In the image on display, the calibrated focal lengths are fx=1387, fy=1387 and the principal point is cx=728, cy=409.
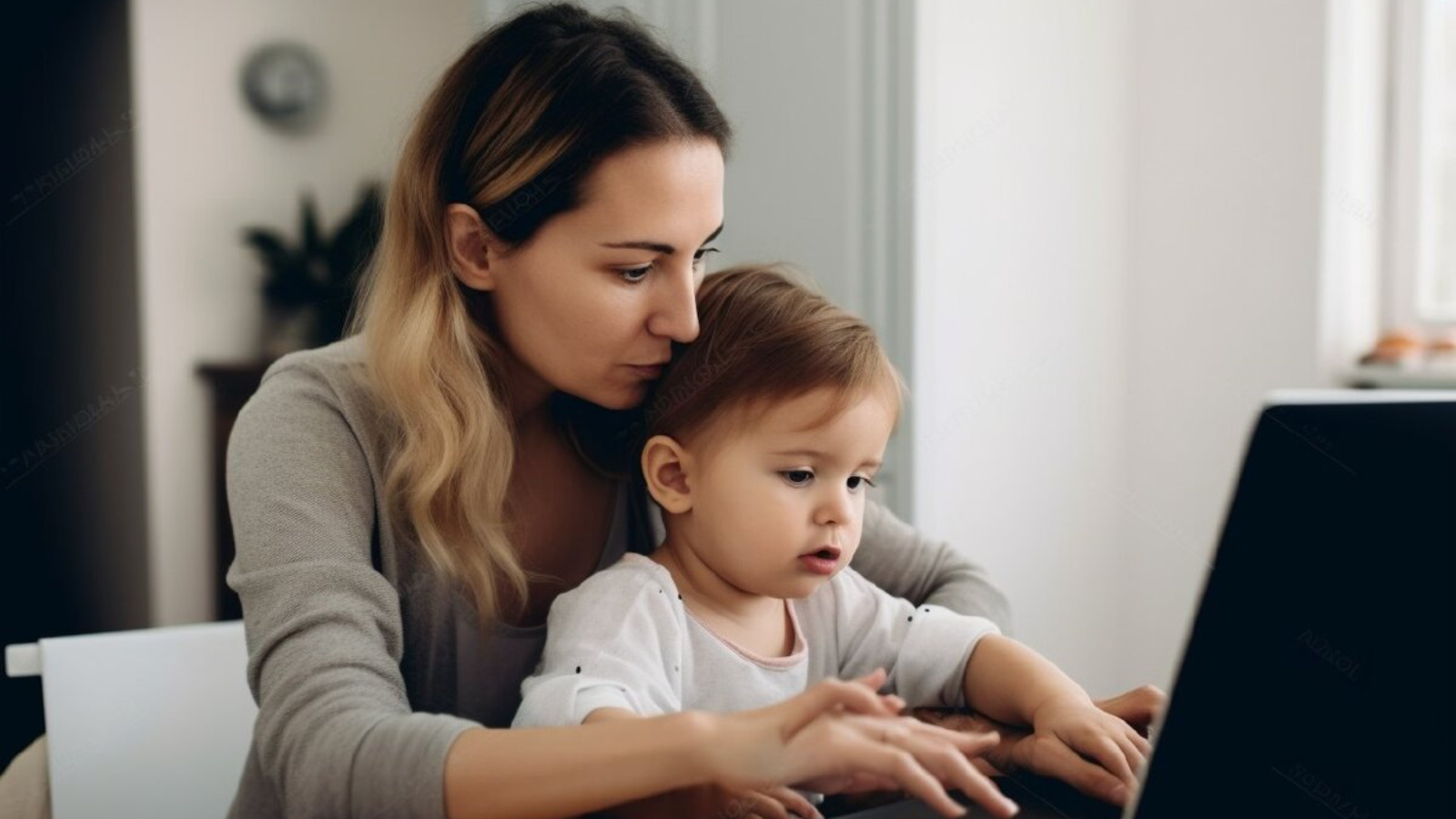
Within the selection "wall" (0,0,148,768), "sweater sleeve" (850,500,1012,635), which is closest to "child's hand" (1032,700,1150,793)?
"sweater sleeve" (850,500,1012,635)

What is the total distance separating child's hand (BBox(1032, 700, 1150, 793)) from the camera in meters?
0.91

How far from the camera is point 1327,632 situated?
604 mm

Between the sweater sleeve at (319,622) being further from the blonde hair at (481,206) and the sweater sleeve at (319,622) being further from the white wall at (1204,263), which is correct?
the white wall at (1204,263)

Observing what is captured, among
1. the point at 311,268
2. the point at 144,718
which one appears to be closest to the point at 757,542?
the point at 144,718

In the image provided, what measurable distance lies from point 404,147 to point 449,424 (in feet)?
0.89

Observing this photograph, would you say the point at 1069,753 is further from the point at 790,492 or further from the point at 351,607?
the point at 351,607

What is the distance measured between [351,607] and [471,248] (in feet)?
1.19

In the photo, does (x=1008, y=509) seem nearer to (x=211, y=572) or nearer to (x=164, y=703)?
(x=164, y=703)

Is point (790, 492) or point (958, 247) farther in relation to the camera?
point (958, 247)

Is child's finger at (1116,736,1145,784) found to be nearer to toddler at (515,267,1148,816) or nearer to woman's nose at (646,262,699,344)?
toddler at (515,267,1148,816)

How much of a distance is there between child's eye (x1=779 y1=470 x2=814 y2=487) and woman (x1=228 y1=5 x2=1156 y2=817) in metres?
0.16

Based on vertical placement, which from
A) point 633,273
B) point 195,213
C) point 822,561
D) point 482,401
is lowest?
point 822,561

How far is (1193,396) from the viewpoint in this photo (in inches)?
116

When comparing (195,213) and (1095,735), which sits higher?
(195,213)
